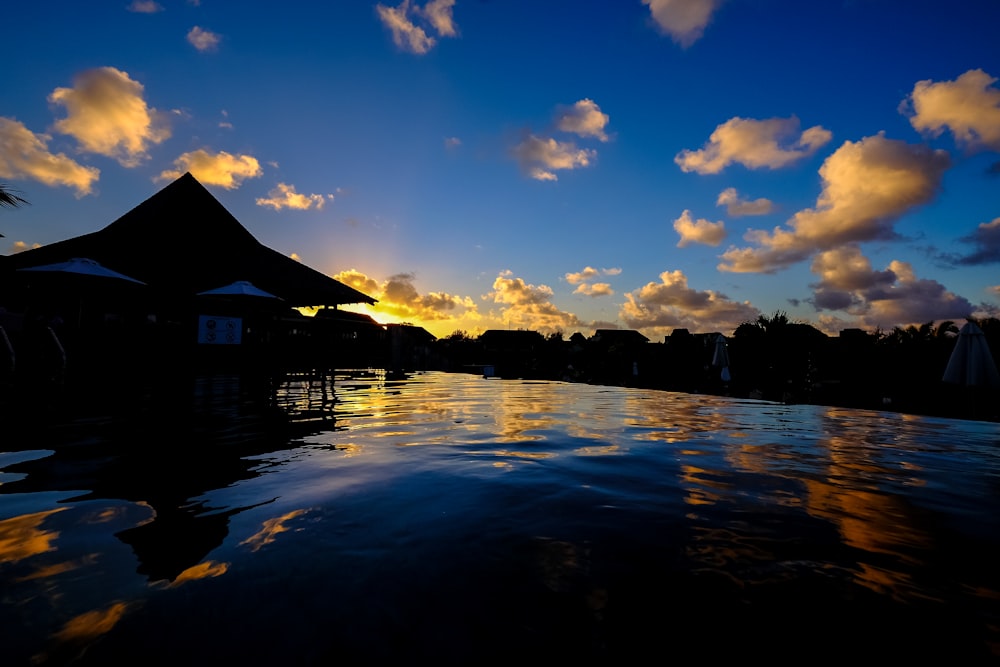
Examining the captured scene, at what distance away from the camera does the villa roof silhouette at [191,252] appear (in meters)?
14.9

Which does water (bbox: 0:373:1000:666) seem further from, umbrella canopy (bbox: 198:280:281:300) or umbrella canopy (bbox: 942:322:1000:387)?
umbrella canopy (bbox: 942:322:1000:387)

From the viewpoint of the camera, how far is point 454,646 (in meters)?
1.24

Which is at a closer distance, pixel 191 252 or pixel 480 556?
pixel 480 556

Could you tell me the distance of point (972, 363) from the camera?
371 inches

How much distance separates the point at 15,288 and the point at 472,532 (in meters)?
20.6

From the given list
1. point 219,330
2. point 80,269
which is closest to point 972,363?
point 219,330

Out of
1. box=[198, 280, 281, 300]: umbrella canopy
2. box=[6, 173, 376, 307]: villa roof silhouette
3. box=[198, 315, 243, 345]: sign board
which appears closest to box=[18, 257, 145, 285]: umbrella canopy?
box=[198, 280, 281, 300]: umbrella canopy

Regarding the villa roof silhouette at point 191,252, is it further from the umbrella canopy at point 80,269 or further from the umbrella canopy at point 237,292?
the umbrella canopy at point 237,292

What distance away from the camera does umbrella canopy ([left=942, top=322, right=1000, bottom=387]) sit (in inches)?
361

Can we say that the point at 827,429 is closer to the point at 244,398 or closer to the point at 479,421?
the point at 479,421

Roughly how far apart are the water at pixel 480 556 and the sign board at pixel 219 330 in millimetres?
8287

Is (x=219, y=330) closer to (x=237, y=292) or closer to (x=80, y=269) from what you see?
(x=237, y=292)

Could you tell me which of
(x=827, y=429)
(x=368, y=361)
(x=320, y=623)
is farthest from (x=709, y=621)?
(x=368, y=361)

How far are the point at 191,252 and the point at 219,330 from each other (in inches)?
285
